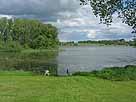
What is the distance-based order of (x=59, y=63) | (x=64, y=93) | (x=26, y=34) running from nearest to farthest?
(x=64, y=93) → (x=59, y=63) → (x=26, y=34)

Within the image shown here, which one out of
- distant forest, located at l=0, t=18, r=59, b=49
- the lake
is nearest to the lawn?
the lake

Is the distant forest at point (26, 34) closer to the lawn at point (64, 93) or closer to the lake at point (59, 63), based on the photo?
the lake at point (59, 63)

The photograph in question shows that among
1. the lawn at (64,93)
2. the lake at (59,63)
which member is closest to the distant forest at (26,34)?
the lake at (59,63)

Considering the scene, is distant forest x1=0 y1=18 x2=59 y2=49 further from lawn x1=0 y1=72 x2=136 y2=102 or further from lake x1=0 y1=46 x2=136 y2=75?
lawn x1=0 y1=72 x2=136 y2=102

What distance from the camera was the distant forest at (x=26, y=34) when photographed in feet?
484

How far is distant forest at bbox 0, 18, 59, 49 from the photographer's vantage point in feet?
484

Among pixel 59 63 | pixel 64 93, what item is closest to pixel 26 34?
pixel 59 63

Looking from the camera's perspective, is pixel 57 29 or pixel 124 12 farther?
pixel 57 29

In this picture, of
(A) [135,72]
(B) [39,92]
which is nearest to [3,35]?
(A) [135,72]

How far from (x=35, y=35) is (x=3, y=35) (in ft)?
53.7

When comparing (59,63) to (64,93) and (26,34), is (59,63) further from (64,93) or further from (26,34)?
(26,34)

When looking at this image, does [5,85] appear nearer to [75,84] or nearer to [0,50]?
[75,84]

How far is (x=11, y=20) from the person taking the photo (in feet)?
498

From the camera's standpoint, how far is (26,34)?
5999 inches
